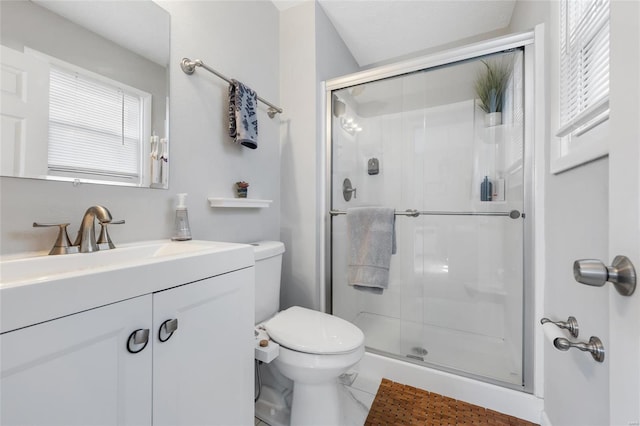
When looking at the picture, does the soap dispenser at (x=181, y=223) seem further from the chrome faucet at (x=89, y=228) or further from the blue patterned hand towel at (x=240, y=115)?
the blue patterned hand towel at (x=240, y=115)

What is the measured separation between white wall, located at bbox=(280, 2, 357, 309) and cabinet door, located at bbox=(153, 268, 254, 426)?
808mm

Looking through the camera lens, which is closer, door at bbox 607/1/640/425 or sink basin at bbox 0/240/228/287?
door at bbox 607/1/640/425

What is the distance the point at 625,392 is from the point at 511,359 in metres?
1.29

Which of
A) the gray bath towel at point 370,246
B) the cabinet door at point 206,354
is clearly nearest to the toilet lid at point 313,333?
the cabinet door at point 206,354

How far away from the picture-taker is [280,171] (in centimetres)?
181

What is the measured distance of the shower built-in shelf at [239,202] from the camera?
4.32ft

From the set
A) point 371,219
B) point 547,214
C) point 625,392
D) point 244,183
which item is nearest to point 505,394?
point 547,214

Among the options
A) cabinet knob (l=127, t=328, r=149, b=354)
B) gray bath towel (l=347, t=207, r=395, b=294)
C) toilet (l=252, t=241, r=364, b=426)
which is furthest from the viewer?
gray bath towel (l=347, t=207, r=395, b=294)

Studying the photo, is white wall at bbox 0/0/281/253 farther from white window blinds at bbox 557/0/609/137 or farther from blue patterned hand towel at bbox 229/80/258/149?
white window blinds at bbox 557/0/609/137

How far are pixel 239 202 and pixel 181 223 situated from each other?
0.34 m

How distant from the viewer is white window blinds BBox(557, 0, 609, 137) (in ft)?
2.36

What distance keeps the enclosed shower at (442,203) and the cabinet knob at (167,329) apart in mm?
1168

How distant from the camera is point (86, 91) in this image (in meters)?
0.90

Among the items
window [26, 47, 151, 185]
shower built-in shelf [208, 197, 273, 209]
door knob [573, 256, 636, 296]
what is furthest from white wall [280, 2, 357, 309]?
Answer: door knob [573, 256, 636, 296]
